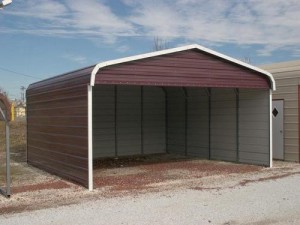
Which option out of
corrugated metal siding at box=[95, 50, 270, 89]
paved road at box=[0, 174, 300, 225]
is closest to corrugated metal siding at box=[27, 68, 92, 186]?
corrugated metal siding at box=[95, 50, 270, 89]

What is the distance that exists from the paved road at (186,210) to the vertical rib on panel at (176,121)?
795 centimetres

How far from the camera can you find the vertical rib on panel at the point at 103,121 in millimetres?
16891

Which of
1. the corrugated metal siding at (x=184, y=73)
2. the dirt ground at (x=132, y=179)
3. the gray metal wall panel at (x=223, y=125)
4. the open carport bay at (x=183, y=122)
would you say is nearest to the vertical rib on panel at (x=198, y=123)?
the open carport bay at (x=183, y=122)

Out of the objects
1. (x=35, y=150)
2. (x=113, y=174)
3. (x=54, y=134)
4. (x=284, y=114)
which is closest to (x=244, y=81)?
(x=284, y=114)

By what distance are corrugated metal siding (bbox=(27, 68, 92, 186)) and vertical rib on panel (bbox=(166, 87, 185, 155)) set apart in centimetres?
575

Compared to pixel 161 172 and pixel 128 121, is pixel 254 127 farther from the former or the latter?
pixel 128 121

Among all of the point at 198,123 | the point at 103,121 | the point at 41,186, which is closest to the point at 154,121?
the point at 103,121

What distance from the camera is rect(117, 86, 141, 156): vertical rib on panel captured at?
17.4 meters

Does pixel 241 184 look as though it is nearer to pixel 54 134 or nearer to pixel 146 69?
pixel 146 69

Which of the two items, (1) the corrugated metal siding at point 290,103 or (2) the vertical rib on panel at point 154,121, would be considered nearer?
(1) the corrugated metal siding at point 290,103

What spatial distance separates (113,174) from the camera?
12617 millimetres

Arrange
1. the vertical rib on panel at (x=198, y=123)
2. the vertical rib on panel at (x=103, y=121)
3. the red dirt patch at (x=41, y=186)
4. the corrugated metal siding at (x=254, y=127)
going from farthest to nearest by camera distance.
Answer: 1. the vertical rib on panel at (x=103, y=121)
2. the vertical rib on panel at (x=198, y=123)
3. the corrugated metal siding at (x=254, y=127)
4. the red dirt patch at (x=41, y=186)

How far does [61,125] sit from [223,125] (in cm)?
589

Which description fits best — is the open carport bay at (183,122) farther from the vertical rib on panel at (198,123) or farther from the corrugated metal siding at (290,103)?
the corrugated metal siding at (290,103)
